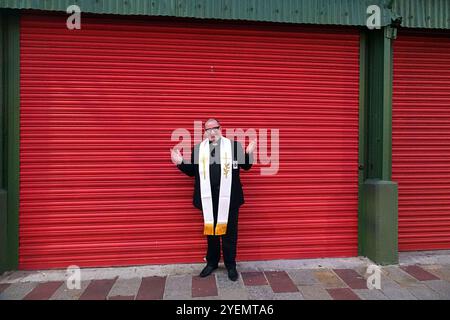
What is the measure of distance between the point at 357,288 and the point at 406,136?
2.71 m

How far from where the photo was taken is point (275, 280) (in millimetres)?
4168

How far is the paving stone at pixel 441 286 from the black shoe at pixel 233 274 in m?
2.44

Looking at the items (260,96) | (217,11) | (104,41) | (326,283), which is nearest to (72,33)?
(104,41)

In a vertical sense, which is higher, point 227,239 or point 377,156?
point 377,156

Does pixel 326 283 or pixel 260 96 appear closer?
pixel 326 283

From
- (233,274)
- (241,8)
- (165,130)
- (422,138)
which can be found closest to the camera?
(233,274)

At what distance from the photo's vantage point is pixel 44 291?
385 cm

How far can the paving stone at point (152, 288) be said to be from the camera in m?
3.72

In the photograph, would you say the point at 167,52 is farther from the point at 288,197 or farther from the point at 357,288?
the point at 357,288

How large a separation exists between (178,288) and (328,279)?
6.53ft

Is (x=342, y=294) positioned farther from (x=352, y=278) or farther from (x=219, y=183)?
(x=219, y=183)

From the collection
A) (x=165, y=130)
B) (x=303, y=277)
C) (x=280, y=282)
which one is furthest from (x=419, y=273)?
(x=165, y=130)

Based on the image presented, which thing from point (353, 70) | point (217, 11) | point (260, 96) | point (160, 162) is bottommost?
point (160, 162)

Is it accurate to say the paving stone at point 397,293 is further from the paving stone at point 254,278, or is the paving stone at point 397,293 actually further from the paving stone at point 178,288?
the paving stone at point 178,288
